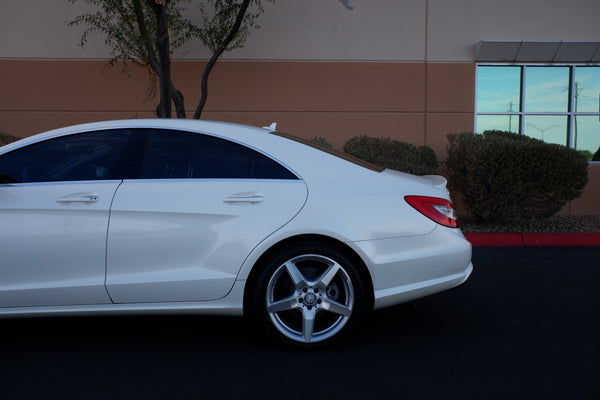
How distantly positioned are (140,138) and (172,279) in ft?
3.33

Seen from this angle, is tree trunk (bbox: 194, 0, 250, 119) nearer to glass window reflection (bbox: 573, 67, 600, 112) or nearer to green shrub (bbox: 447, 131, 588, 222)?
green shrub (bbox: 447, 131, 588, 222)

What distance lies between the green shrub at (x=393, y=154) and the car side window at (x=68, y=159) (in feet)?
17.3

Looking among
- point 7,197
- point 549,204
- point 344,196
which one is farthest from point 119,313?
point 549,204

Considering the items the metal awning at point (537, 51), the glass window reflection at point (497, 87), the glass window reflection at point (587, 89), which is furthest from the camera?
the glass window reflection at point (587, 89)

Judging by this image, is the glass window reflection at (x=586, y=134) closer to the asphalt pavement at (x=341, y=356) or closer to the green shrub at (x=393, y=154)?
the green shrub at (x=393, y=154)

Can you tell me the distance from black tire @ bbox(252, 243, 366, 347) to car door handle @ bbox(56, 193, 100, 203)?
1171 millimetres

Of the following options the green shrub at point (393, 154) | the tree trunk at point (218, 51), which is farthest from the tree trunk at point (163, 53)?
the green shrub at point (393, 154)

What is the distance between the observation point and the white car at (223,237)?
3541 millimetres

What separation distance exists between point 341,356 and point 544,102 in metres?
8.68

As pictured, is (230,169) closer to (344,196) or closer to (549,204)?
(344,196)

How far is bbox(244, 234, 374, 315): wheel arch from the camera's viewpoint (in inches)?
142

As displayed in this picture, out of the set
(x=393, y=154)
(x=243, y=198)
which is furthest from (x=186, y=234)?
(x=393, y=154)

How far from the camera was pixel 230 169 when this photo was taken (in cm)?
373


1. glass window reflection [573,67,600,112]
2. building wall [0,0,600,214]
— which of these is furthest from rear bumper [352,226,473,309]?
glass window reflection [573,67,600,112]
